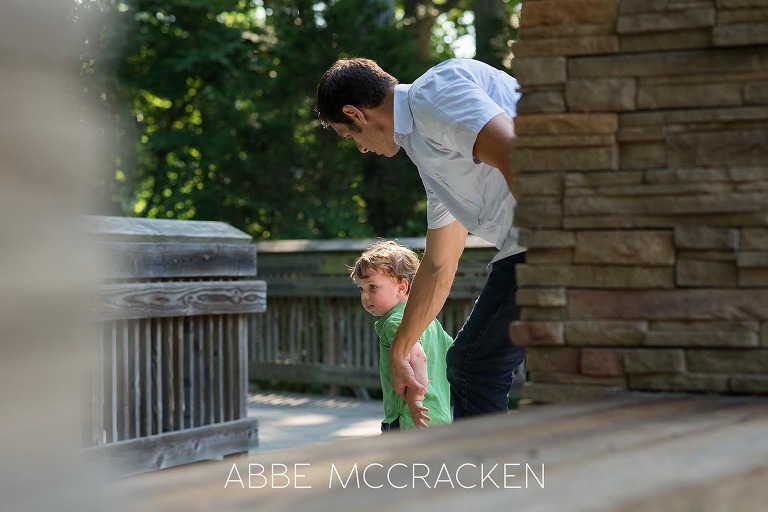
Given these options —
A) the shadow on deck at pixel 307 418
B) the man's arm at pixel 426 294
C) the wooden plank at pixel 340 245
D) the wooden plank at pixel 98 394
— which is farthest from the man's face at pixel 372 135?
the wooden plank at pixel 340 245

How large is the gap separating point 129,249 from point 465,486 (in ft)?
12.7

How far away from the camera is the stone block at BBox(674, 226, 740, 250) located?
6.35 feet

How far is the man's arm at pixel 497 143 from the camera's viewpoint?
2357 millimetres

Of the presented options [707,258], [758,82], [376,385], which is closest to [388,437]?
[707,258]

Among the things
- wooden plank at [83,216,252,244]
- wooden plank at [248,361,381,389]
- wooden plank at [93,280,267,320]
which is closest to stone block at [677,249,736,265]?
wooden plank at [93,280,267,320]

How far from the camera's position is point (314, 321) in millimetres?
8219

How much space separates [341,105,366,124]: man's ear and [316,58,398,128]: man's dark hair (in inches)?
0.5

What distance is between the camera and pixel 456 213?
120 inches

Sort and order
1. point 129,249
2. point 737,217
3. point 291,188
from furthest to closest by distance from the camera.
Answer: point 291,188 → point 129,249 → point 737,217

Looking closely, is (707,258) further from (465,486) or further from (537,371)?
(465,486)

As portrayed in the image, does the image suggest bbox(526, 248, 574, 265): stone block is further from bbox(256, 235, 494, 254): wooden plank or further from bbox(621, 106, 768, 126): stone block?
bbox(256, 235, 494, 254): wooden plank

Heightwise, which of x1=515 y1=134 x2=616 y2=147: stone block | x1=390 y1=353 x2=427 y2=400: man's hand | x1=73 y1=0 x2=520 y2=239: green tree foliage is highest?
x1=73 y1=0 x2=520 y2=239: green tree foliage

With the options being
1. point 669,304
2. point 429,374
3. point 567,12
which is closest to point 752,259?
point 669,304

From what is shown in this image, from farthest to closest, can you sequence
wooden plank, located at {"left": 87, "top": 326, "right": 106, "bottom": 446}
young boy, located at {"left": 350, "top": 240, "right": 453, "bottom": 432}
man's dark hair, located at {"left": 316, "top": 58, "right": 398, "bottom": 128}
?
1. wooden plank, located at {"left": 87, "top": 326, "right": 106, "bottom": 446}
2. young boy, located at {"left": 350, "top": 240, "right": 453, "bottom": 432}
3. man's dark hair, located at {"left": 316, "top": 58, "right": 398, "bottom": 128}
